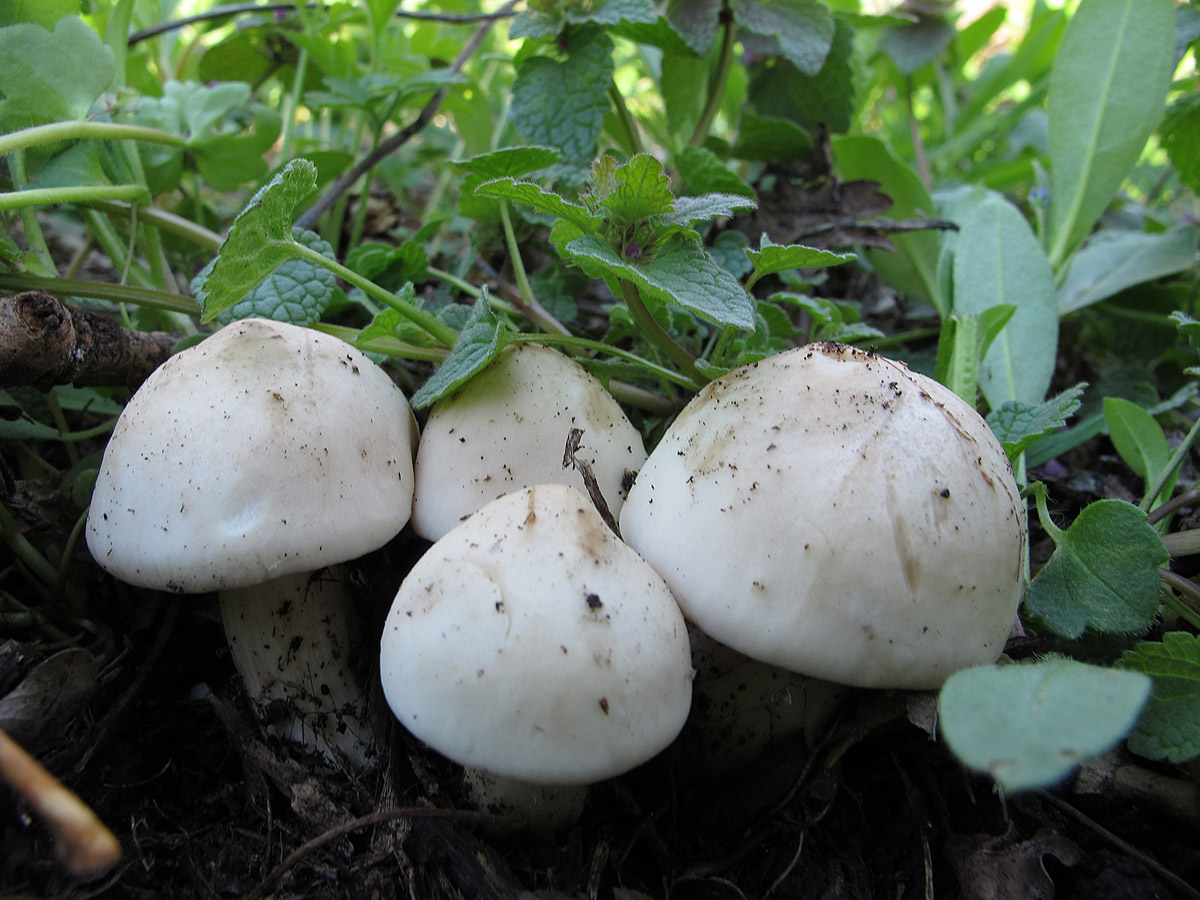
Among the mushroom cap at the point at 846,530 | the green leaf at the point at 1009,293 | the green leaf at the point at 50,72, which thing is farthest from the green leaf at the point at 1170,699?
the green leaf at the point at 50,72

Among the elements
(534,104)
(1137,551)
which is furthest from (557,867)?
(534,104)

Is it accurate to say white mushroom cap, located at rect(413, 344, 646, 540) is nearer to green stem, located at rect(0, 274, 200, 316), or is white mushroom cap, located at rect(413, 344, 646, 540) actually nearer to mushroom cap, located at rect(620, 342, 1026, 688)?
mushroom cap, located at rect(620, 342, 1026, 688)

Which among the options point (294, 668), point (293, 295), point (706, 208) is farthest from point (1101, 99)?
point (294, 668)

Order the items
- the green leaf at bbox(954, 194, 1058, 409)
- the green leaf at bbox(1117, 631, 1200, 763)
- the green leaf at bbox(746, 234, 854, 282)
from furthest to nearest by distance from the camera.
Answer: the green leaf at bbox(954, 194, 1058, 409) < the green leaf at bbox(746, 234, 854, 282) < the green leaf at bbox(1117, 631, 1200, 763)

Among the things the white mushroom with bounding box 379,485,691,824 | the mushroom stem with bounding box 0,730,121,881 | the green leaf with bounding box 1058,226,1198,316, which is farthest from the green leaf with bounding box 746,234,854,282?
the green leaf with bounding box 1058,226,1198,316

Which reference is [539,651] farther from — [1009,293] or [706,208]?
[1009,293]

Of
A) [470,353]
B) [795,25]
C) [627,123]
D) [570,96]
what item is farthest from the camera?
[627,123]

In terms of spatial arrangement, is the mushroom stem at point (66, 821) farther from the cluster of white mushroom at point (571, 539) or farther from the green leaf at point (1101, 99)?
the green leaf at point (1101, 99)
